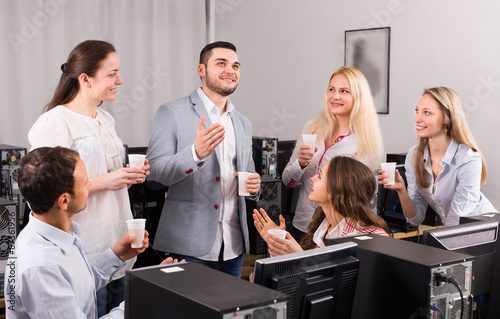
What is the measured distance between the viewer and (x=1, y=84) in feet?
17.6

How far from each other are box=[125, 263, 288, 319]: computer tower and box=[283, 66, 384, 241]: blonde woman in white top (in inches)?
69.1

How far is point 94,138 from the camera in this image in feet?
7.34

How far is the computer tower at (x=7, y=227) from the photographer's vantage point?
255cm

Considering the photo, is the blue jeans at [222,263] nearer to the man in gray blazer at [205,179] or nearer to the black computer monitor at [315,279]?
the man in gray blazer at [205,179]

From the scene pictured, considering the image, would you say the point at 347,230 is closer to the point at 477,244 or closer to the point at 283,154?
the point at 477,244

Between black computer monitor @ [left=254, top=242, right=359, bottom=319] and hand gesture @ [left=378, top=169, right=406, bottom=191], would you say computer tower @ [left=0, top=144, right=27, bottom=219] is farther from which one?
black computer monitor @ [left=254, top=242, right=359, bottom=319]

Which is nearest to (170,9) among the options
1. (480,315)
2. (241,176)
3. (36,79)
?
(36,79)

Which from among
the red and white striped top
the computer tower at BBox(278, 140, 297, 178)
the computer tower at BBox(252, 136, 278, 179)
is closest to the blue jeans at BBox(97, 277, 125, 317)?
the red and white striped top

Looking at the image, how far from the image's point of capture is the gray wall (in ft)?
13.9

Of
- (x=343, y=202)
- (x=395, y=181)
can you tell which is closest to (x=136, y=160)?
(x=343, y=202)

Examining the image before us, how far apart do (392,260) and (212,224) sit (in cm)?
119

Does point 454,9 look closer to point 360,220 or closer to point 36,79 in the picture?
point 360,220

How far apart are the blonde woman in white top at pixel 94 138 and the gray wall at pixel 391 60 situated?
9.93ft

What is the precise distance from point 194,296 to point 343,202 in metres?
1.26
